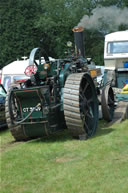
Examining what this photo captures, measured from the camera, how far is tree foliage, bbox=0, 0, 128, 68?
33969 mm

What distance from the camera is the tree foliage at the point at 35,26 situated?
3397cm

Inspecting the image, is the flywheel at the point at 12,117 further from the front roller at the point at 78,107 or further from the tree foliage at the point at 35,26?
the tree foliage at the point at 35,26

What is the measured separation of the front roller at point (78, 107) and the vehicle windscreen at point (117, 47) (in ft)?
21.0

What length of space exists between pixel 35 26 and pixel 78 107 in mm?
28791

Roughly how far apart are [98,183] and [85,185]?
181 millimetres

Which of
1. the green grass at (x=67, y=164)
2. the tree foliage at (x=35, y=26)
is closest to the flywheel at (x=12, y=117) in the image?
the green grass at (x=67, y=164)

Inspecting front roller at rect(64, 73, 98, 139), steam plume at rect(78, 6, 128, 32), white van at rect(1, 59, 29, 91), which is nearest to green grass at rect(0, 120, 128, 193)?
front roller at rect(64, 73, 98, 139)

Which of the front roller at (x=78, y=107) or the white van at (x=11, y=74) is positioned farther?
the white van at (x=11, y=74)

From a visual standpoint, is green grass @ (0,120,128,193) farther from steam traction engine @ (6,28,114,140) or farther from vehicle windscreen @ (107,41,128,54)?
vehicle windscreen @ (107,41,128,54)

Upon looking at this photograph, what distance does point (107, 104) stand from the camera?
1015 cm

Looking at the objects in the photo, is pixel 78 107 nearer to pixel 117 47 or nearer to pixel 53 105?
pixel 53 105

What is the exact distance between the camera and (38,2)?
125 ft

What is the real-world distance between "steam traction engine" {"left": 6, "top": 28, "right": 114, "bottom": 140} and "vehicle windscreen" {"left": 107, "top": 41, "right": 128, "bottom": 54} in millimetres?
6199

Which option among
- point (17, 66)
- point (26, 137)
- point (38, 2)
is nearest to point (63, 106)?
point (26, 137)
